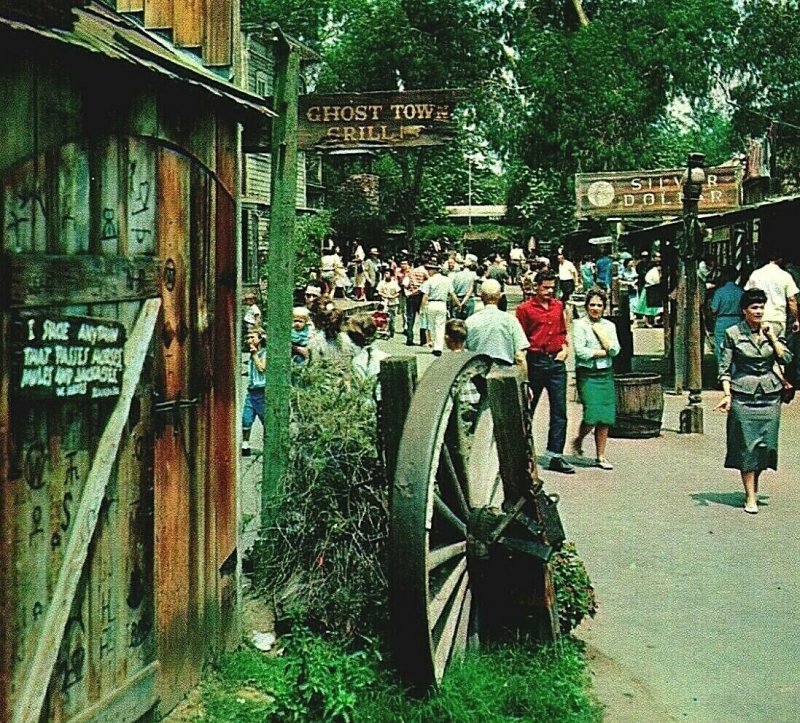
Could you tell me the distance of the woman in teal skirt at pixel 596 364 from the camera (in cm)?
1253

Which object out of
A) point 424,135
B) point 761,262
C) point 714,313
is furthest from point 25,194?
point 761,262

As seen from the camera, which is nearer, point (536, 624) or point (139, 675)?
point (139, 675)

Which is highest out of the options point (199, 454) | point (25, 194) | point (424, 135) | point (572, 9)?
point (572, 9)

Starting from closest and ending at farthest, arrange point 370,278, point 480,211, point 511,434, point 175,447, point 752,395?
point 175,447, point 511,434, point 752,395, point 370,278, point 480,211

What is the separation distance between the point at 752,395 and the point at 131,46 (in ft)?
23.0

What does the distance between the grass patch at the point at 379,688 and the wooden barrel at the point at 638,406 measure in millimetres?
8237

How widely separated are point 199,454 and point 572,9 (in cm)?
4269

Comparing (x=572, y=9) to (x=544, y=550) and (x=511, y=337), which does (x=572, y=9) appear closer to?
(x=511, y=337)

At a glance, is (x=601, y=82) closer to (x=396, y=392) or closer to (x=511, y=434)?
(x=511, y=434)

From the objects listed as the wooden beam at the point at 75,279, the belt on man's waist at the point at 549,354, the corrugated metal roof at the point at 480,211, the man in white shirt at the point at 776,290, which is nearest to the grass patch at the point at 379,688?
the wooden beam at the point at 75,279

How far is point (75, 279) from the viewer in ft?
15.3

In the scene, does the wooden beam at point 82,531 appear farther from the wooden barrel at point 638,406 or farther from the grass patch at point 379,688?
the wooden barrel at point 638,406

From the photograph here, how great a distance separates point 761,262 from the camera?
70.2 ft

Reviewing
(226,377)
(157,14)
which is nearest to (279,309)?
(226,377)
